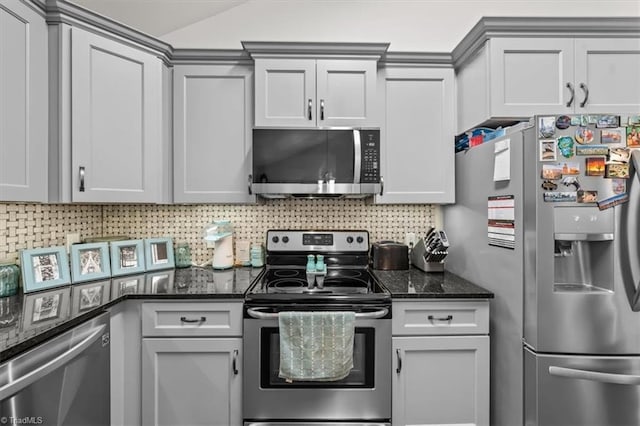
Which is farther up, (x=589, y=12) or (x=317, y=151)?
(x=589, y=12)

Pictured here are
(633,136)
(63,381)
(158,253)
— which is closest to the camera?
Result: (63,381)

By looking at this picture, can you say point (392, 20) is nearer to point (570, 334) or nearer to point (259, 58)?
point (259, 58)

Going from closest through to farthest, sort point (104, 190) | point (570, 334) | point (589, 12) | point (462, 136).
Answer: point (570, 334) → point (104, 190) → point (462, 136) → point (589, 12)

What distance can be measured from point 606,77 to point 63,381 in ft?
9.46

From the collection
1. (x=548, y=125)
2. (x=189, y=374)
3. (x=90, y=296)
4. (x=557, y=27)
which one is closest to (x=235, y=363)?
(x=189, y=374)

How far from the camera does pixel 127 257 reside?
79.7 inches

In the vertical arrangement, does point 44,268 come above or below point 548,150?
below

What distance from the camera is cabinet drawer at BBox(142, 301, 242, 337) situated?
1.64 metres

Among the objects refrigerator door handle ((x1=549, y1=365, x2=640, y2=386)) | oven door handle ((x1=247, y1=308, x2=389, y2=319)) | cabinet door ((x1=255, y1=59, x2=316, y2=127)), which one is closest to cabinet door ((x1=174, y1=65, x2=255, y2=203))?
cabinet door ((x1=255, y1=59, x2=316, y2=127))

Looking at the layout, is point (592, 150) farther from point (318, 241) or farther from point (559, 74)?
point (318, 241)

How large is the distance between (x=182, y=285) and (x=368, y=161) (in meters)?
1.25

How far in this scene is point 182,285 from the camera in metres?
1.80

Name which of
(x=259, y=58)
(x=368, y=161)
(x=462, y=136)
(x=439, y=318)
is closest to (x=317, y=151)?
(x=368, y=161)

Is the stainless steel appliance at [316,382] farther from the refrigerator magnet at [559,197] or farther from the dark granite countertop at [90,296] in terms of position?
the refrigerator magnet at [559,197]
